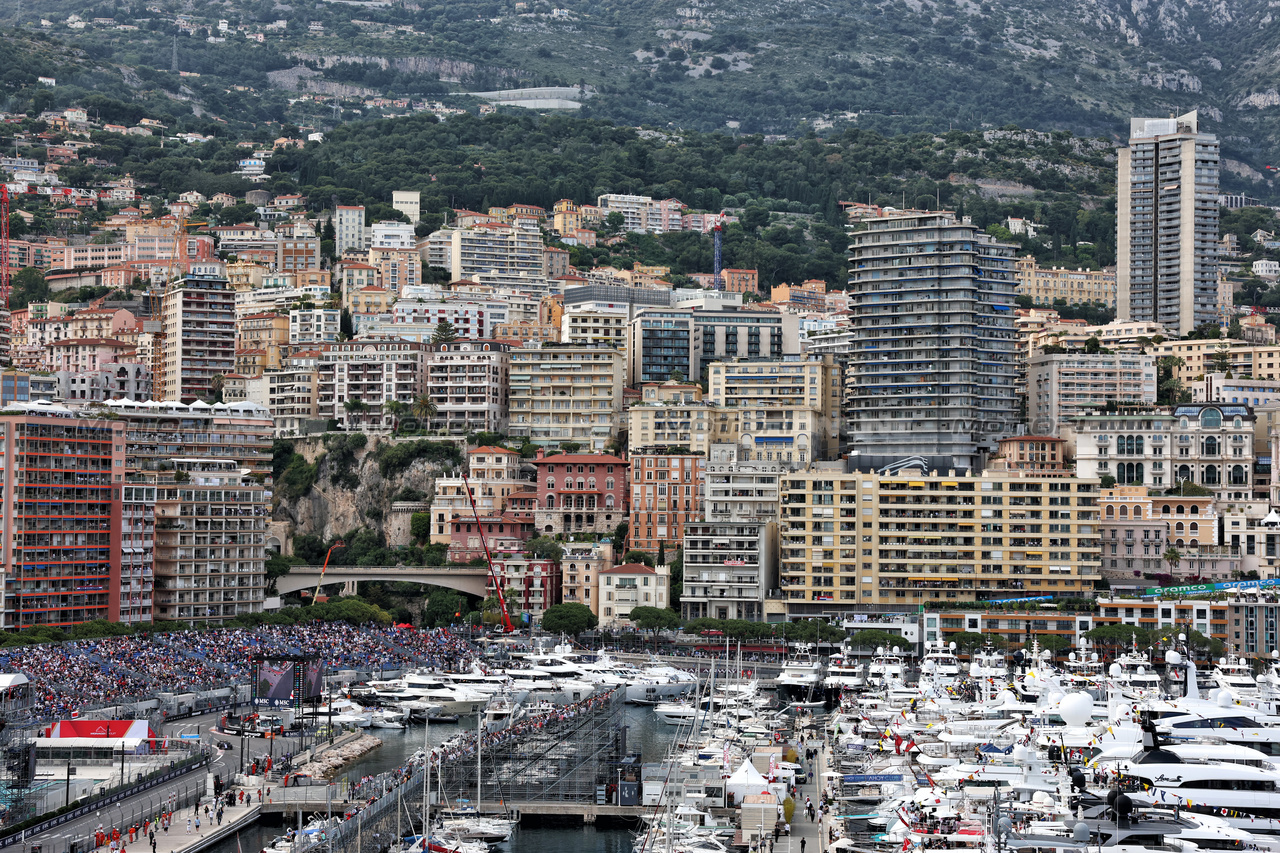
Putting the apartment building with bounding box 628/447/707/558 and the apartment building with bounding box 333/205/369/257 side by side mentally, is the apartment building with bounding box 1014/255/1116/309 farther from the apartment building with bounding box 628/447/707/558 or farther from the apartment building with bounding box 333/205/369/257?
the apartment building with bounding box 628/447/707/558

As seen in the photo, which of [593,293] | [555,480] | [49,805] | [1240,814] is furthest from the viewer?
[593,293]

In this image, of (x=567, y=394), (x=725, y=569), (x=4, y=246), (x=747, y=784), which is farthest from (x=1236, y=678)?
(x=4, y=246)

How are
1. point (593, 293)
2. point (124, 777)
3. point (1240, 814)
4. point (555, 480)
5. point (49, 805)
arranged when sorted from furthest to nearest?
point (593, 293) < point (555, 480) < point (124, 777) < point (49, 805) < point (1240, 814)

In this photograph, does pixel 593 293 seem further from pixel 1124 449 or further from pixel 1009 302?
pixel 1124 449

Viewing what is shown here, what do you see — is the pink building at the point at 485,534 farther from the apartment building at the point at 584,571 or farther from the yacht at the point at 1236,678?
the yacht at the point at 1236,678

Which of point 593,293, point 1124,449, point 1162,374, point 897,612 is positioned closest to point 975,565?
point 897,612

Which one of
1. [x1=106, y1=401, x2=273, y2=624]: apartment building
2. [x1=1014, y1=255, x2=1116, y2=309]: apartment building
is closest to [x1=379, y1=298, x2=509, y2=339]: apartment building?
[x1=106, y1=401, x2=273, y2=624]: apartment building
